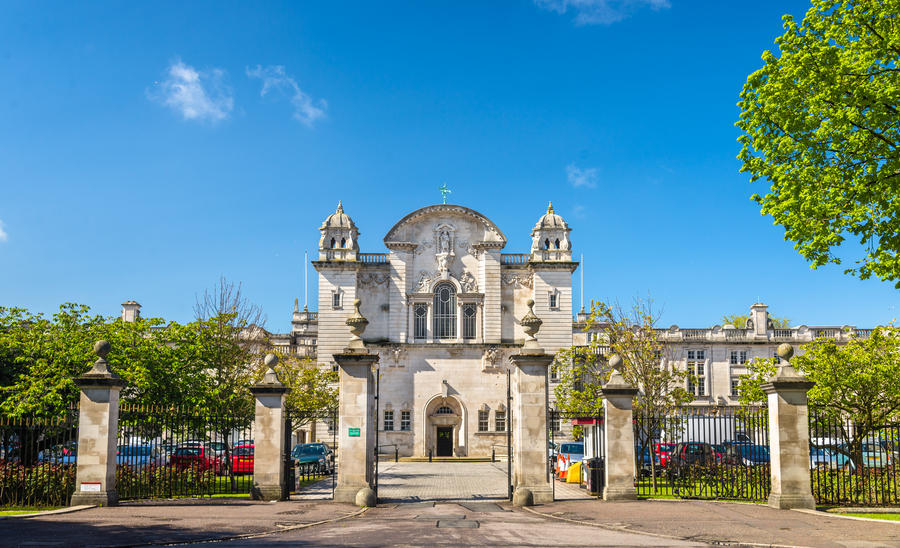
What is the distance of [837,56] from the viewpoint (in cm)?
1669

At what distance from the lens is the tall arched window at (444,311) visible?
167 feet

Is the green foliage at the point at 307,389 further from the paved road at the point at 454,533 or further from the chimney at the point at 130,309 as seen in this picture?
the chimney at the point at 130,309

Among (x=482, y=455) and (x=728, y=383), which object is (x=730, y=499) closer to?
(x=482, y=455)

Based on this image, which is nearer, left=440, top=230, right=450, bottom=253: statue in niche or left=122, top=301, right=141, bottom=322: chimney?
left=440, top=230, right=450, bottom=253: statue in niche

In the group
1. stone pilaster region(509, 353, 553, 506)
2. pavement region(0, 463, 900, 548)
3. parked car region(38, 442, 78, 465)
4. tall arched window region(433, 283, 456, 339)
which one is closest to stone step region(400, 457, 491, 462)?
tall arched window region(433, 283, 456, 339)

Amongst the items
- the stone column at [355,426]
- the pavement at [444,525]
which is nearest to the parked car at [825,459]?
the pavement at [444,525]

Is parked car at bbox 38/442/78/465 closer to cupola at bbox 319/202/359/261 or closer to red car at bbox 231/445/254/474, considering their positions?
red car at bbox 231/445/254/474

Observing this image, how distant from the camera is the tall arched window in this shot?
5075 centimetres

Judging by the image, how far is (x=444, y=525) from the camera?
14.4m

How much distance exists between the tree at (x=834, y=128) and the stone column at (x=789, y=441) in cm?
306

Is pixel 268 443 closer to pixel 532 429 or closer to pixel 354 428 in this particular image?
pixel 354 428

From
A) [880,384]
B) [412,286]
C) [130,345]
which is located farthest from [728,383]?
[130,345]

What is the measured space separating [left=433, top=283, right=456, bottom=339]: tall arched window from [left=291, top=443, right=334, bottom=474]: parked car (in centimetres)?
1777

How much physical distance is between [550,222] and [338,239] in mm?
15405
